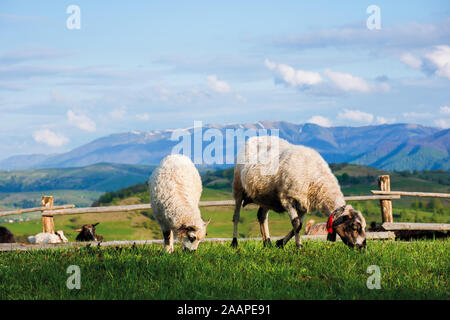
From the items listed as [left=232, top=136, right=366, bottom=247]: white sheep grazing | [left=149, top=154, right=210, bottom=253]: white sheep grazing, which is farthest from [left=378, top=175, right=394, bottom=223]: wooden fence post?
[left=149, top=154, right=210, bottom=253]: white sheep grazing

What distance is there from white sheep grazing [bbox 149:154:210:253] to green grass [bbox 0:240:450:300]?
39 cm

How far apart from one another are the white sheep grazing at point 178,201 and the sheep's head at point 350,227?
2.38 m

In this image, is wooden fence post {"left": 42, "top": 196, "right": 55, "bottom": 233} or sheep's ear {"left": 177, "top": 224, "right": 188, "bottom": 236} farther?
wooden fence post {"left": 42, "top": 196, "right": 55, "bottom": 233}

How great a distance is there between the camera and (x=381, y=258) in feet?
27.0

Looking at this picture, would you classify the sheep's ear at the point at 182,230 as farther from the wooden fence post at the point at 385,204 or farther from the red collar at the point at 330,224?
the wooden fence post at the point at 385,204

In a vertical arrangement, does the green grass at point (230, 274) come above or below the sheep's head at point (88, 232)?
above

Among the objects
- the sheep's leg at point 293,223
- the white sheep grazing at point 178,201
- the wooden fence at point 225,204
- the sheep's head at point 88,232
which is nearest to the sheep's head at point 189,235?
the white sheep grazing at point 178,201

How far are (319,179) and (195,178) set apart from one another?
2.58 metres

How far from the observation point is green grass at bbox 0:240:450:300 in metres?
6.32

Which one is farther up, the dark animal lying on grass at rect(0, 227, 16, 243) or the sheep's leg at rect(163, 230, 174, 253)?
the sheep's leg at rect(163, 230, 174, 253)

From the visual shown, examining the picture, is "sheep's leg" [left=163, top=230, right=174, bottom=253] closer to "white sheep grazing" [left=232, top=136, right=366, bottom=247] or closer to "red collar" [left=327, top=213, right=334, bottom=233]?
"white sheep grazing" [left=232, top=136, right=366, bottom=247]

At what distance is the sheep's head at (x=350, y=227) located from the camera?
8438mm

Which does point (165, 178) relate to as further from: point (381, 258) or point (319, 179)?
point (381, 258)
